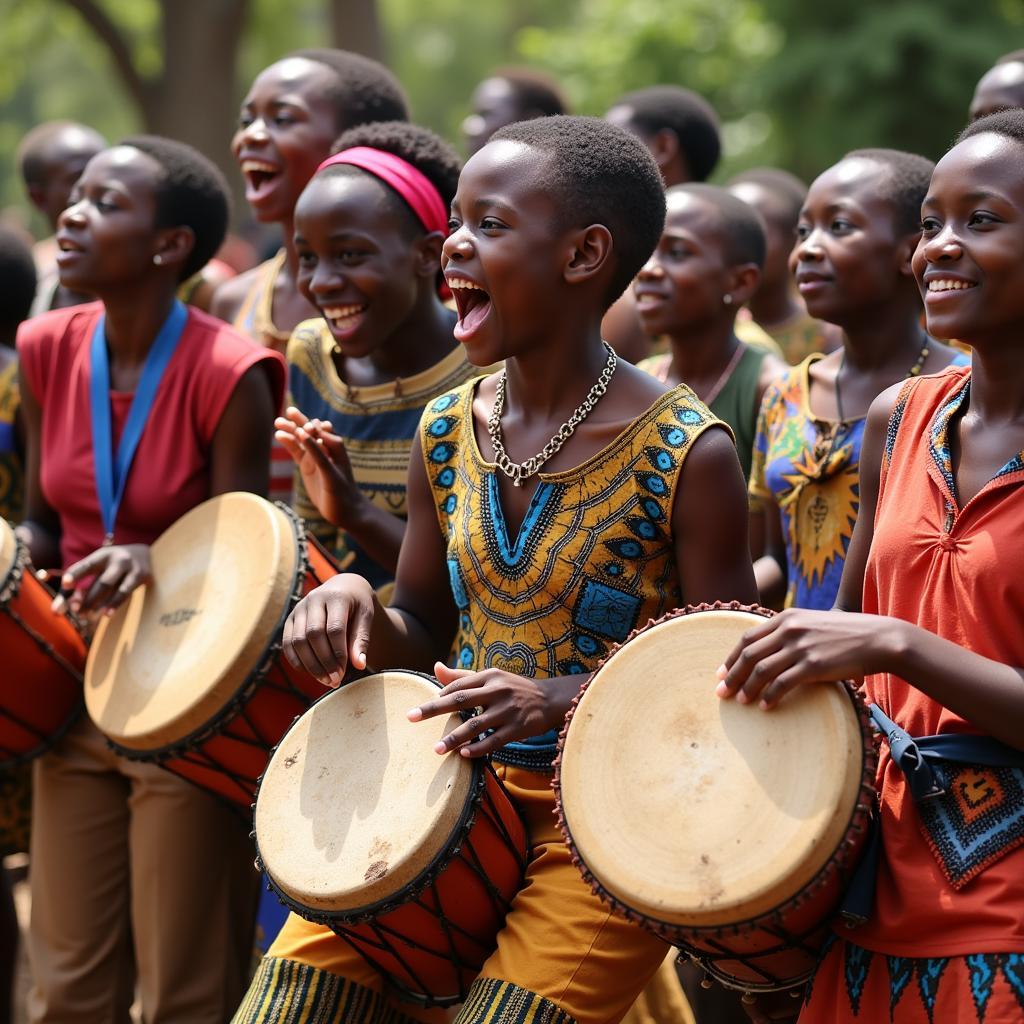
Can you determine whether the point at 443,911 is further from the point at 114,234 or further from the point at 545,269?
the point at 114,234

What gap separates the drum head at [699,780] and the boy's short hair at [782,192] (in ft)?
14.0

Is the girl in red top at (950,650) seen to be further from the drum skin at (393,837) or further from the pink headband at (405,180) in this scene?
the pink headband at (405,180)

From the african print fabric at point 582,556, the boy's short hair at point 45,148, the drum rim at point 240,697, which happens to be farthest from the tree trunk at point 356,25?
the african print fabric at point 582,556

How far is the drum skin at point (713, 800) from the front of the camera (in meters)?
2.44

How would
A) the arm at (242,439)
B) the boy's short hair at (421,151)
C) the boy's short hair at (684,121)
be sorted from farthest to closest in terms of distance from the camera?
the boy's short hair at (684,121) → the boy's short hair at (421,151) → the arm at (242,439)

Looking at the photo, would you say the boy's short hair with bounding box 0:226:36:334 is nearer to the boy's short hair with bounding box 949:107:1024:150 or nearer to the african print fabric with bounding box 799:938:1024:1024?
the boy's short hair with bounding box 949:107:1024:150

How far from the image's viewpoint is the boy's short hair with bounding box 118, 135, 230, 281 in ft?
15.5

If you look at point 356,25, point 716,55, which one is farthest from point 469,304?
point 716,55

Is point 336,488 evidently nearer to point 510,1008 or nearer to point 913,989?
point 510,1008

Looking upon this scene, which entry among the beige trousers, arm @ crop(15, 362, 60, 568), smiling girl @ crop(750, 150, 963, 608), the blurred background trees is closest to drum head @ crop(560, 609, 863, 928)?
smiling girl @ crop(750, 150, 963, 608)

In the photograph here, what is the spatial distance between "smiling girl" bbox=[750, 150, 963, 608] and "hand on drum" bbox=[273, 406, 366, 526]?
3.70 feet

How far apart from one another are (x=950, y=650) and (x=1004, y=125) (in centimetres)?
95

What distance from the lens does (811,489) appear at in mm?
4098

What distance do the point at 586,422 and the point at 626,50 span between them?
1664cm
